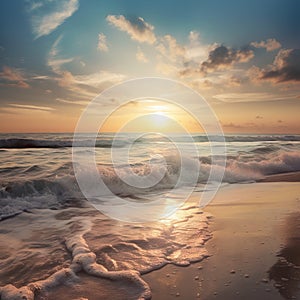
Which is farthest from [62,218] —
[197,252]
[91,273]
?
[197,252]

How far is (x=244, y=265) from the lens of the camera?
353cm

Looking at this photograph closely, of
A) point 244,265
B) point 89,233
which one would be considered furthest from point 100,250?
point 244,265

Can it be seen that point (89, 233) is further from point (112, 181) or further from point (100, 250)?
point (112, 181)

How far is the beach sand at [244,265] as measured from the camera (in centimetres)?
297

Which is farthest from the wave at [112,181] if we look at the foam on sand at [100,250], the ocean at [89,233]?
the foam on sand at [100,250]

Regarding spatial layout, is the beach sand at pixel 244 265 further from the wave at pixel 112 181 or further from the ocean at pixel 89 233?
the wave at pixel 112 181

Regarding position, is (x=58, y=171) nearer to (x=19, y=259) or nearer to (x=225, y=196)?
(x=225, y=196)

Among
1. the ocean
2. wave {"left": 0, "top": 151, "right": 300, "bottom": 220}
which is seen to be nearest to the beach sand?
the ocean

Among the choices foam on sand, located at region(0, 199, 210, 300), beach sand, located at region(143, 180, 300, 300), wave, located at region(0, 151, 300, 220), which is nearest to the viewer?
beach sand, located at region(143, 180, 300, 300)

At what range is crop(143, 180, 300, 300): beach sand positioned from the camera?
2969 mm

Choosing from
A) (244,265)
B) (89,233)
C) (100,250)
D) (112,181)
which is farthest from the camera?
(112,181)

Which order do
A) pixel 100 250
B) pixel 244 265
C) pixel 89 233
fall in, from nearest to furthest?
pixel 244 265, pixel 100 250, pixel 89 233

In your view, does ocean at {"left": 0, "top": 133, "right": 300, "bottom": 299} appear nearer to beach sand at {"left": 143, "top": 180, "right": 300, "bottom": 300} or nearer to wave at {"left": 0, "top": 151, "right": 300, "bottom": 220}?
wave at {"left": 0, "top": 151, "right": 300, "bottom": 220}

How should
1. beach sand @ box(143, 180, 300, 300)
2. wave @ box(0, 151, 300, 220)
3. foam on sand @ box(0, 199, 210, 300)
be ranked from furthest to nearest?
wave @ box(0, 151, 300, 220) < foam on sand @ box(0, 199, 210, 300) < beach sand @ box(143, 180, 300, 300)
